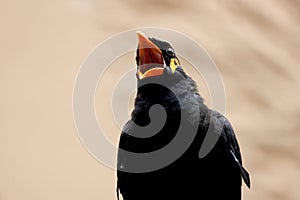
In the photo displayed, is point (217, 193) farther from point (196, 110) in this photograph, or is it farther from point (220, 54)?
point (220, 54)

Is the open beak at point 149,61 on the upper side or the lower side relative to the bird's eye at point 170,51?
lower

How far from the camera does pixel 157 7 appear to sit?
2.61 ft

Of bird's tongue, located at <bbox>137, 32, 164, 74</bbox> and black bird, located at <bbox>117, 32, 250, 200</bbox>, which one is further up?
bird's tongue, located at <bbox>137, 32, 164, 74</bbox>

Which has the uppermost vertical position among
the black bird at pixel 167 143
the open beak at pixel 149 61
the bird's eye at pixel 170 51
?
the bird's eye at pixel 170 51

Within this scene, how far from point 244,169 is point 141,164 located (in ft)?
0.53

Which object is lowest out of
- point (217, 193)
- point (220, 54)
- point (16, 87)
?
point (217, 193)

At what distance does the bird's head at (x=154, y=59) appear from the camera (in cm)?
63

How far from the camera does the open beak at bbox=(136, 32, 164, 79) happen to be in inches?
24.8

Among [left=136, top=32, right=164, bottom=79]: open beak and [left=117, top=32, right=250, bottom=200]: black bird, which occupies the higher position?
[left=136, top=32, right=164, bottom=79]: open beak

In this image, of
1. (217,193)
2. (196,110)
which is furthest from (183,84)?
(217,193)

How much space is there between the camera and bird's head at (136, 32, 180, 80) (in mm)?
631

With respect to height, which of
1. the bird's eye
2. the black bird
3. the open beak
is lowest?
the black bird

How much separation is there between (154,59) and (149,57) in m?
0.02

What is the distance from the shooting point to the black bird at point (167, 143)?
630 mm
